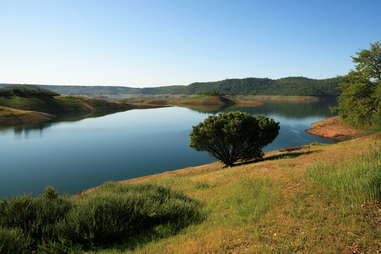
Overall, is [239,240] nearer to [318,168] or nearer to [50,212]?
[318,168]

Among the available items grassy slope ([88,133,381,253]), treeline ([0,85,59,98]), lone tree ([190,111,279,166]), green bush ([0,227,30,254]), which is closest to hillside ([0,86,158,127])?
treeline ([0,85,59,98])

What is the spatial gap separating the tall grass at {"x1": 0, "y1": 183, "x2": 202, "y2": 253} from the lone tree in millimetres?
18358

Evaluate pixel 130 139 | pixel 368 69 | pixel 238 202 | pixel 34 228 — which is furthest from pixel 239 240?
pixel 130 139

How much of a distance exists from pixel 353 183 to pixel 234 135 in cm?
1858

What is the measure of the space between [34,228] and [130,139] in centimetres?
5289

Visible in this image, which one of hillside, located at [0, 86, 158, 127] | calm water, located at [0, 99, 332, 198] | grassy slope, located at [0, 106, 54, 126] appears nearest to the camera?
calm water, located at [0, 99, 332, 198]

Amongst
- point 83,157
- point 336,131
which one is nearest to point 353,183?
point 83,157

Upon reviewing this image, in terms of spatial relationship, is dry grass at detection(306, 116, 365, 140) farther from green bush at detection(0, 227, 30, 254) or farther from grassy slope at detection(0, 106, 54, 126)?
grassy slope at detection(0, 106, 54, 126)

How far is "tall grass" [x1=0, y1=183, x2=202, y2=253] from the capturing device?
5.28 m

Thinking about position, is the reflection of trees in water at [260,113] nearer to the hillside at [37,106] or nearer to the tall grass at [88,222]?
the hillside at [37,106]

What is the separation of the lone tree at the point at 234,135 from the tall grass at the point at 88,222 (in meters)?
18.4

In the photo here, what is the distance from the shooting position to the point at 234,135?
80.8 ft

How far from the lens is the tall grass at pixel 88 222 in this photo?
5.28m

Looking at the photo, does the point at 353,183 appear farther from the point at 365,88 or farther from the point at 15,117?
the point at 15,117
